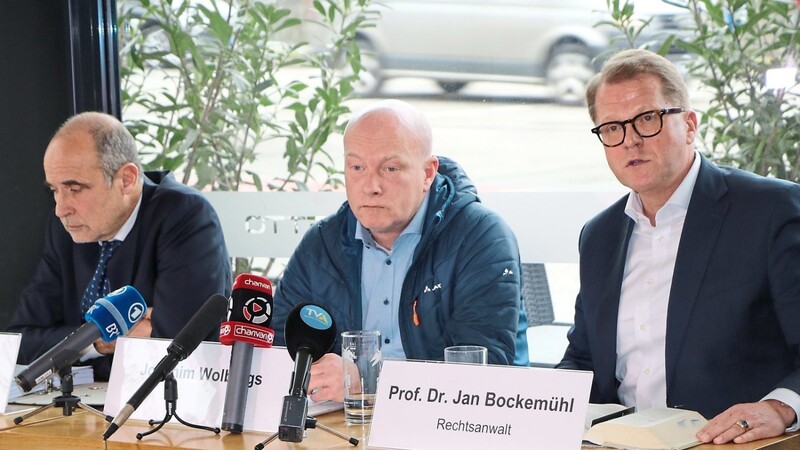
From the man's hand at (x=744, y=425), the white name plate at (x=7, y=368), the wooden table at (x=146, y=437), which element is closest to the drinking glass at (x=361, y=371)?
the wooden table at (x=146, y=437)

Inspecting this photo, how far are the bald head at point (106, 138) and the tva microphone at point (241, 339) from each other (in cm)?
136

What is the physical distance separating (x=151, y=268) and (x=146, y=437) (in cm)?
129

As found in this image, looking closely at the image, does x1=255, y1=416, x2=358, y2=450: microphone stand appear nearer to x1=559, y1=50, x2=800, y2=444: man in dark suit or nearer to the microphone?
the microphone

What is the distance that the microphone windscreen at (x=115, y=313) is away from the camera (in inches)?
92.9

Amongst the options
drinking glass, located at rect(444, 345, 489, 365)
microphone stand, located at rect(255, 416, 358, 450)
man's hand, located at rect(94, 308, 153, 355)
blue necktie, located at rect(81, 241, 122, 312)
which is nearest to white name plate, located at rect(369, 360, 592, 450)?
microphone stand, located at rect(255, 416, 358, 450)

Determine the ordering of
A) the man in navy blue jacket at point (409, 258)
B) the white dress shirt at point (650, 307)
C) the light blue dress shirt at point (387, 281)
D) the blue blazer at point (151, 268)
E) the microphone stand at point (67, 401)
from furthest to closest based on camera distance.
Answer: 1. the blue blazer at point (151, 268)
2. the light blue dress shirt at point (387, 281)
3. the man in navy blue jacket at point (409, 258)
4. the white dress shirt at point (650, 307)
5. the microphone stand at point (67, 401)

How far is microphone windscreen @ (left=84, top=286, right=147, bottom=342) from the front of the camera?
2.36 metres

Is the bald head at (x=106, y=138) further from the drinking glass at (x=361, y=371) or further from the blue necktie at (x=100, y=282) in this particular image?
the drinking glass at (x=361, y=371)

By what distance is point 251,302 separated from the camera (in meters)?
2.16

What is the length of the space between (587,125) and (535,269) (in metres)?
0.59

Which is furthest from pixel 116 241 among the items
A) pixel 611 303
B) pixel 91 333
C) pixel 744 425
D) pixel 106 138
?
pixel 744 425

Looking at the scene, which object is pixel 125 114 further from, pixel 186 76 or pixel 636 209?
pixel 636 209

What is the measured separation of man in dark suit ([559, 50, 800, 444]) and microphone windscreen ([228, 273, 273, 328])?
0.95 metres

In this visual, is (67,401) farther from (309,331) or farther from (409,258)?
(409,258)
